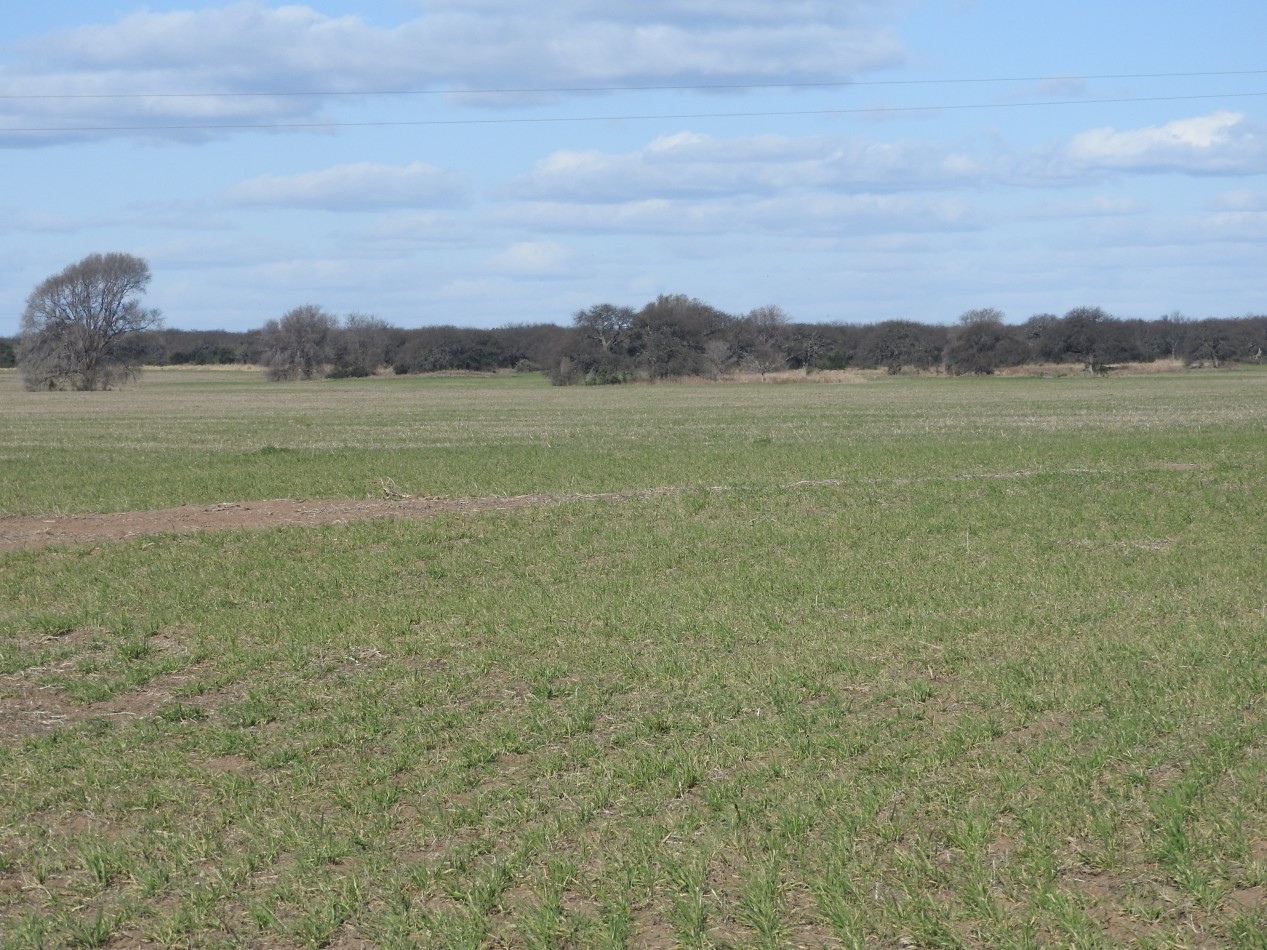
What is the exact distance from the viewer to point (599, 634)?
9.65 meters

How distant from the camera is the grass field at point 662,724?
5.05 m

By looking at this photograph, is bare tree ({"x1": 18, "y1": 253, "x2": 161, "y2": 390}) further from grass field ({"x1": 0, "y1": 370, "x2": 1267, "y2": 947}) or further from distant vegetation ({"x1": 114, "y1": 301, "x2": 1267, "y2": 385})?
grass field ({"x1": 0, "y1": 370, "x2": 1267, "y2": 947})

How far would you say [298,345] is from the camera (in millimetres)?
109750

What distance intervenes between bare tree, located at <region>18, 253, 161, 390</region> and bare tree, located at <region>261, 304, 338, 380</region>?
13.1 metres

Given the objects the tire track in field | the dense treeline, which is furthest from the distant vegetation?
the tire track in field

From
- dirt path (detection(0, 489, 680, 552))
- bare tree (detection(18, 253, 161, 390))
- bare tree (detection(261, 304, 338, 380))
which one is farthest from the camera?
bare tree (detection(261, 304, 338, 380))

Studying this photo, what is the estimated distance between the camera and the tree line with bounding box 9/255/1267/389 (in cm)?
9200

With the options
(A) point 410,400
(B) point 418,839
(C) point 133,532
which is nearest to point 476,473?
(C) point 133,532

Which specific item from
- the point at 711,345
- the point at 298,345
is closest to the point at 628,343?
the point at 711,345

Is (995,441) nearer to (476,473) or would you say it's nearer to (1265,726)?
(476,473)

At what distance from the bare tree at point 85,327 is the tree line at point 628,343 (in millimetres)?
80

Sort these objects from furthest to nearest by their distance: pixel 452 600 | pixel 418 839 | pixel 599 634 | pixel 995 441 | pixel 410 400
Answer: pixel 410 400
pixel 995 441
pixel 452 600
pixel 599 634
pixel 418 839

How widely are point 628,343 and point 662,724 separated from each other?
86225 millimetres

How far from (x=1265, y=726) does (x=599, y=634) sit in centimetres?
464
